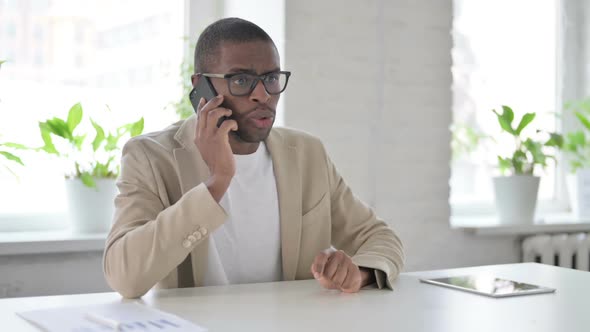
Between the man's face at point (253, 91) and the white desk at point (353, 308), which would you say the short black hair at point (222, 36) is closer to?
the man's face at point (253, 91)

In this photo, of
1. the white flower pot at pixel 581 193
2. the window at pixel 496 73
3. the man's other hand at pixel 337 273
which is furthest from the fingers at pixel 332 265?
the white flower pot at pixel 581 193

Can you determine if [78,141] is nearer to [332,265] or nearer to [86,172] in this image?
[86,172]

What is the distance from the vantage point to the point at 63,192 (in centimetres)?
279

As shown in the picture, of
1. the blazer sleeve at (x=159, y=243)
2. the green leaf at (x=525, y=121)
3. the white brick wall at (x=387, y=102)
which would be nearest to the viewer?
the blazer sleeve at (x=159, y=243)

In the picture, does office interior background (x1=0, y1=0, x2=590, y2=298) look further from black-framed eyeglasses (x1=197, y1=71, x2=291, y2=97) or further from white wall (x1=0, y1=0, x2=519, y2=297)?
black-framed eyeglasses (x1=197, y1=71, x2=291, y2=97)

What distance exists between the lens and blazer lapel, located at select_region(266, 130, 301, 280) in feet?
6.22

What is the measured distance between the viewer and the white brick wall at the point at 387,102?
283 cm

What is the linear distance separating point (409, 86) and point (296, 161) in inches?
46.5

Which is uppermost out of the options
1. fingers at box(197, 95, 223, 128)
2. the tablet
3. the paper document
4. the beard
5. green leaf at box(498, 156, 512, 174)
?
fingers at box(197, 95, 223, 128)

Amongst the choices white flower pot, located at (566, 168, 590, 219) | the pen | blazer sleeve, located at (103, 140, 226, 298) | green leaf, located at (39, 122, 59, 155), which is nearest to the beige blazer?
blazer sleeve, located at (103, 140, 226, 298)

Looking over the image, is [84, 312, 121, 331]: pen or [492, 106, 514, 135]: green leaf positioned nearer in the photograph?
[84, 312, 121, 331]: pen

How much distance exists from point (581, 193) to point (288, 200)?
2130mm

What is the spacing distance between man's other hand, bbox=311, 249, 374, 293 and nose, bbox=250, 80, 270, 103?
40 centimetres

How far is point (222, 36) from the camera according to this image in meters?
1.84
